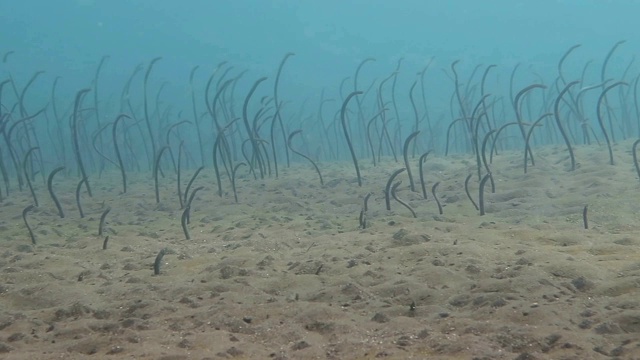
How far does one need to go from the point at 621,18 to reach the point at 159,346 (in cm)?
7345

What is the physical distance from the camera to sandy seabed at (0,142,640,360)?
3.29m

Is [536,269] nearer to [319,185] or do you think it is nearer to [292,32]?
[319,185]

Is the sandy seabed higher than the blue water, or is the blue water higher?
the blue water

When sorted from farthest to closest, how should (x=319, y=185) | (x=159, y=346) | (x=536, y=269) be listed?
(x=319, y=185), (x=536, y=269), (x=159, y=346)

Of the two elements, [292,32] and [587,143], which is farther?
[292,32]

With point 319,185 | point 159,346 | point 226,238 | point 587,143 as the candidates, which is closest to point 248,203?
point 319,185

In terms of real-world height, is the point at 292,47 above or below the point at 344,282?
above

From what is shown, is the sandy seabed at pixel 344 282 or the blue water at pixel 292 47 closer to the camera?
A: the sandy seabed at pixel 344 282

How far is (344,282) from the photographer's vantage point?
4.40 m

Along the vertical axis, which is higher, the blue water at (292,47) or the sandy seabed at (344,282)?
the blue water at (292,47)

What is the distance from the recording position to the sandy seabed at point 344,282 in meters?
3.29

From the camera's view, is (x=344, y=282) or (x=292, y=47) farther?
(x=292, y=47)

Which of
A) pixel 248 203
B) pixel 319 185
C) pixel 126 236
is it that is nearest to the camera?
pixel 126 236

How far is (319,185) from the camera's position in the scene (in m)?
10.4
